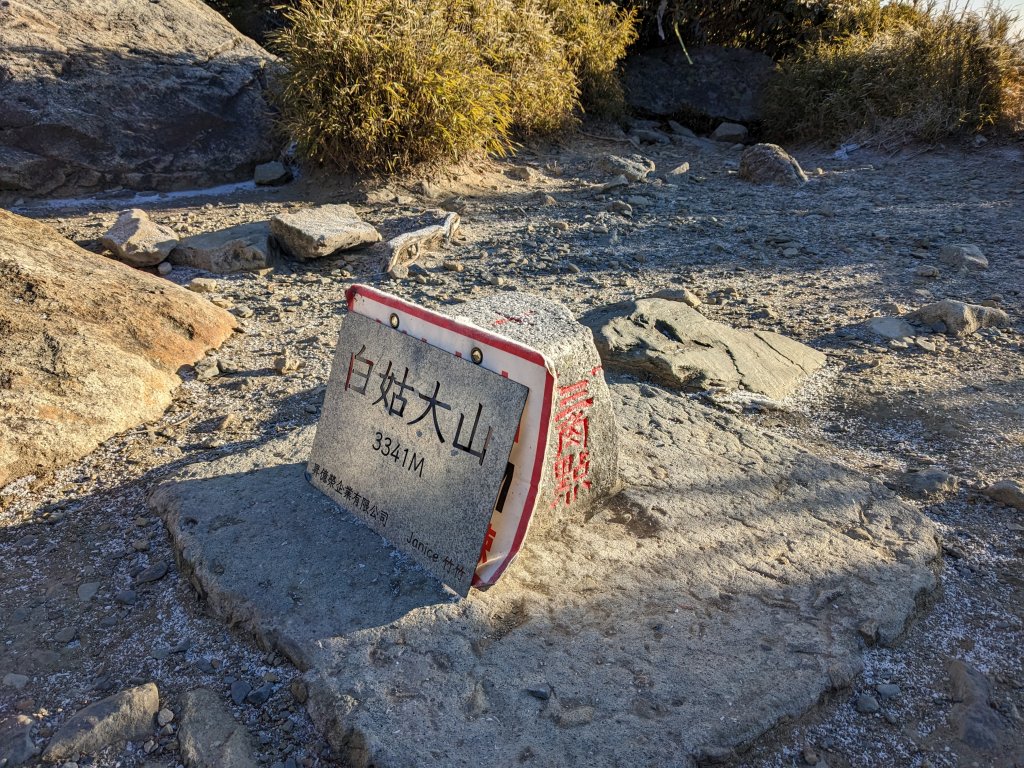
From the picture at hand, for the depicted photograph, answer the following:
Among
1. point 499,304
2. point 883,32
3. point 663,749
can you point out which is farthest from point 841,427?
point 883,32

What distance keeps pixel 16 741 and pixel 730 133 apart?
8782mm

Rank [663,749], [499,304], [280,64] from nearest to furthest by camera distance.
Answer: [663,749]
[499,304]
[280,64]

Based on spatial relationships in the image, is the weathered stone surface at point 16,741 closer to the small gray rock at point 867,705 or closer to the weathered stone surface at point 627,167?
the small gray rock at point 867,705

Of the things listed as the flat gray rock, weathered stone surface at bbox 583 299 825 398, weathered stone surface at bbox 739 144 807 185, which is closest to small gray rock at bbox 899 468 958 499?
the flat gray rock

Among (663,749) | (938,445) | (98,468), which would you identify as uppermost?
(938,445)

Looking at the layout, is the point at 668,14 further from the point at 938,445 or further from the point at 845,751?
the point at 845,751

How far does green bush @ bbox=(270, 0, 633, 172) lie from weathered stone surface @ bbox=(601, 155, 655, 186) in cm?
96

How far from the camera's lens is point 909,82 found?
7207 millimetres

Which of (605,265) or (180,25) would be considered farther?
(180,25)

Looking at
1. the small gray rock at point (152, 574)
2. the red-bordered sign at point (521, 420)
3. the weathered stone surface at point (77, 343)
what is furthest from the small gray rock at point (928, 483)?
the weathered stone surface at point (77, 343)

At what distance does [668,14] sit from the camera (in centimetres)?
952

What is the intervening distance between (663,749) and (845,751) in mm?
420

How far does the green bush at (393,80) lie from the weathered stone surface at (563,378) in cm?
360

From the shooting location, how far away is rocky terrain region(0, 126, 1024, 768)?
1.68 metres
